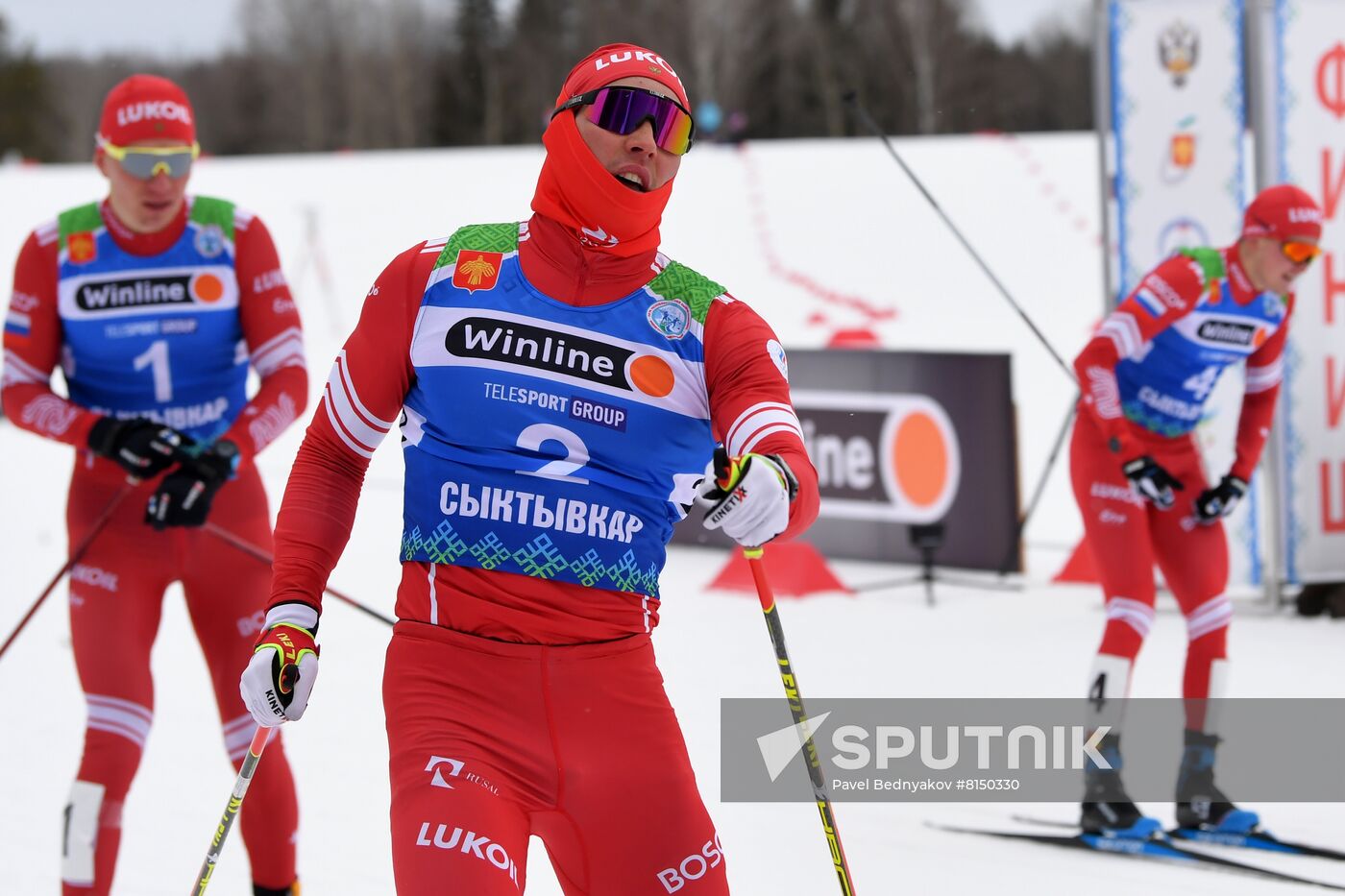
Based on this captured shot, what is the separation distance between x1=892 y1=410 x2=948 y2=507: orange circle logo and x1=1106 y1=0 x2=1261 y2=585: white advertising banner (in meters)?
1.38

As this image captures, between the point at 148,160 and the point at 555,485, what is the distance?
2111mm

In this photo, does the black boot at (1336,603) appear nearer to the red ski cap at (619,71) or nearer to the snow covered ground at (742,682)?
the snow covered ground at (742,682)

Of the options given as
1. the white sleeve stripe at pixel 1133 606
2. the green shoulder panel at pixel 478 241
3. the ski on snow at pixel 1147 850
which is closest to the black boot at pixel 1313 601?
the white sleeve stripe at pixel 1133 606

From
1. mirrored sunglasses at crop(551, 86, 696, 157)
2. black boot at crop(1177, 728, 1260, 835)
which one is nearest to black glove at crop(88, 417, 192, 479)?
mirrored sunglasses at crop(551, 86, 696, 157)

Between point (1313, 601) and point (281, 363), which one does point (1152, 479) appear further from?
point (1313, 601)

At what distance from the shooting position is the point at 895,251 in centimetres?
2292

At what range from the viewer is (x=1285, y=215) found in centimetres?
514

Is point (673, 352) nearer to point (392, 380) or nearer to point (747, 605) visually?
point (392, 380)

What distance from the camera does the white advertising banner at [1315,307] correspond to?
827 cm

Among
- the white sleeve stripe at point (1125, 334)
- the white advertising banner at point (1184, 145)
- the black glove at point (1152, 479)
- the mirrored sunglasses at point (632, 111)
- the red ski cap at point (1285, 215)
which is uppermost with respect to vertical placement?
the white advertising banner at point (1184, 145)

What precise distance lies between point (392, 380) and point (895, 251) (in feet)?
68.1

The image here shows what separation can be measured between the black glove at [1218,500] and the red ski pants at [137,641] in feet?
9.82

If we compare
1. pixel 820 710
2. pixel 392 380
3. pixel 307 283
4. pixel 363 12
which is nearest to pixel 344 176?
pixel 307 283

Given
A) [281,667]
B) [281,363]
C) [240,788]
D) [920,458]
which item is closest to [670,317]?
[281,667]
